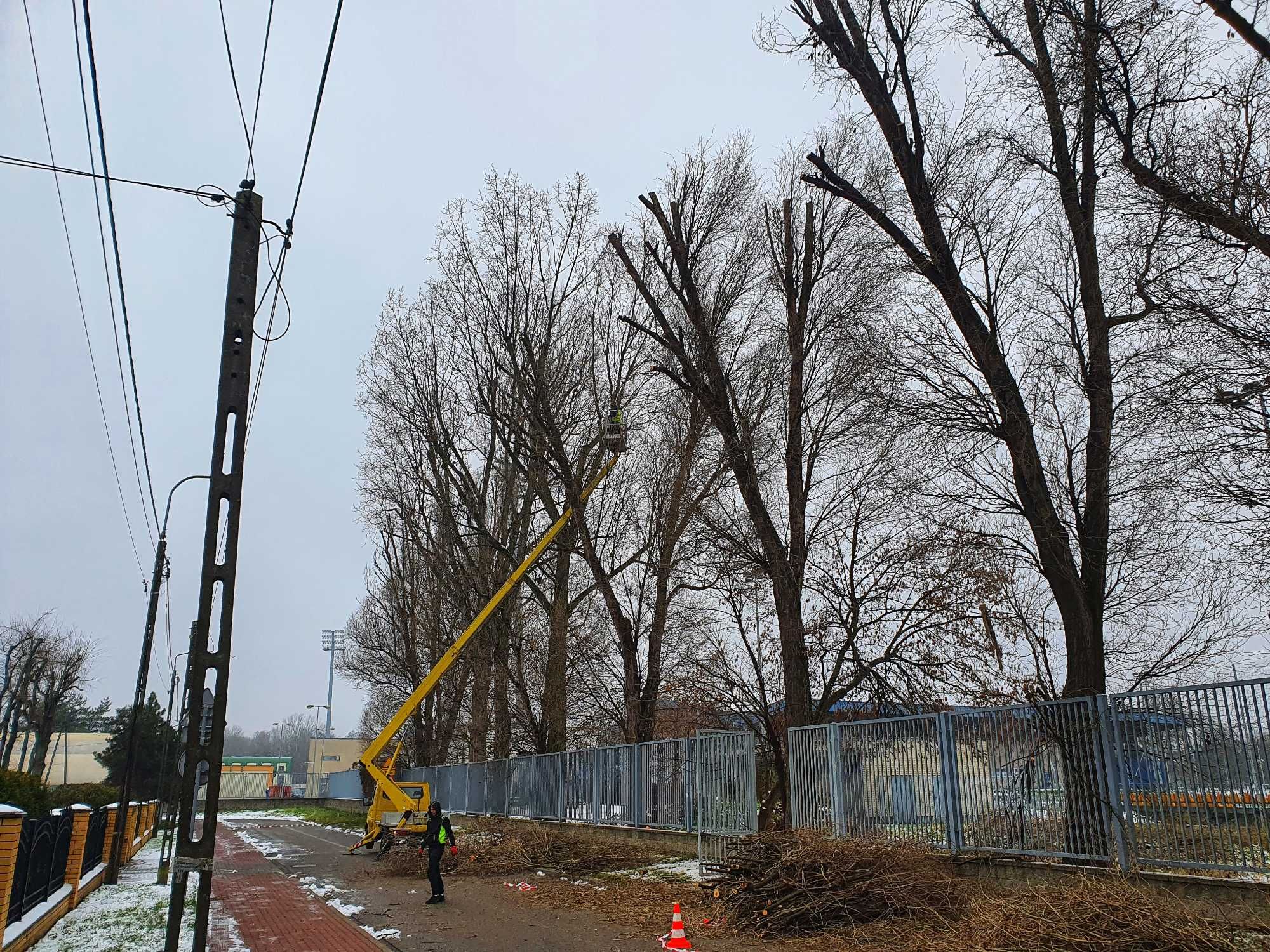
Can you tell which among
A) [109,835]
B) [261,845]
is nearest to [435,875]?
[109,835]

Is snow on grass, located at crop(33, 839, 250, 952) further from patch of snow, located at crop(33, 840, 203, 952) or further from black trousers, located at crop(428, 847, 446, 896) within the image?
black trousers, located at crop(428, 847, 446, 896)

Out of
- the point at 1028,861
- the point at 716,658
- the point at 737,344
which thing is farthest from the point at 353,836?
the point at 1028,861

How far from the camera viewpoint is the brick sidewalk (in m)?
11.5

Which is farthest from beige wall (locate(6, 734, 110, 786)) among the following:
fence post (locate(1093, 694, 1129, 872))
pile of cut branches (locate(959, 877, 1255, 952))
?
fence post (locate(1093, 694, 1129, 872))

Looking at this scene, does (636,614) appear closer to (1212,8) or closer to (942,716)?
(942,716)

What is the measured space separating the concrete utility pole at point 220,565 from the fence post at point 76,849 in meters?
6.97

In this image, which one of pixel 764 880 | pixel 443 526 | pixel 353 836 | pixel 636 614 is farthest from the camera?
pixel 353 836

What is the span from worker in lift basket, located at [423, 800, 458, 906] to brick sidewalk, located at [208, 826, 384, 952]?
153 centimetres

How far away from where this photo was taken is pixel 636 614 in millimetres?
24672

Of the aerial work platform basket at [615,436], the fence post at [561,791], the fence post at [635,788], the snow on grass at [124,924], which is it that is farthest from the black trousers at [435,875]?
the aerial work platform basket at [615,436]

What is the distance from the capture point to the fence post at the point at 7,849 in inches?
358

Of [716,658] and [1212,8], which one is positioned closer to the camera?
[1212,8]

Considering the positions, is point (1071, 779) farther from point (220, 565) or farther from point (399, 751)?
point (399, 751)

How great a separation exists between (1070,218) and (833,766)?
8563 millimetres
